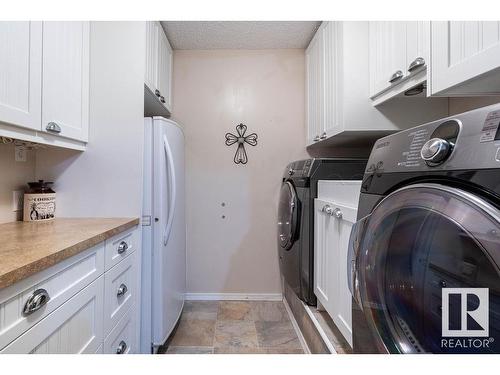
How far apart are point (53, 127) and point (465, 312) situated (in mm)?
1743

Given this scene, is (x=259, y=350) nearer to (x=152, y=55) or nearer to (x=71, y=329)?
(x=71, y=329)

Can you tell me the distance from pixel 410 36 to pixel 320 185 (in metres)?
0.88

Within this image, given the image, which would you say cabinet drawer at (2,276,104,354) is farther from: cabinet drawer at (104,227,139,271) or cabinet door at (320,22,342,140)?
cabinet door at (320,22,342,140)

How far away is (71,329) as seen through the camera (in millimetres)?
870

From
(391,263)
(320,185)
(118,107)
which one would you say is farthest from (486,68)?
(118,107)

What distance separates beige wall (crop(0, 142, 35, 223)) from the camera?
1.31 metres

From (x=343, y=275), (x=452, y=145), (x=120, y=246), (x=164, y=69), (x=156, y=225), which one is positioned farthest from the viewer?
(x=164, y=69)

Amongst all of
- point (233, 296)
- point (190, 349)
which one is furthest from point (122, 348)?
point (233, 296)

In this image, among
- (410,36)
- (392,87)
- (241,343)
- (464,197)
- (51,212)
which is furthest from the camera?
(241,343)

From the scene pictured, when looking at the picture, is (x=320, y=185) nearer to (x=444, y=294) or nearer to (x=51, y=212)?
(x=444, y=294)

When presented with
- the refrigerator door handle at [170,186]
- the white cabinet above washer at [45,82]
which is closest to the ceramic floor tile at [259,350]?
the refrigerator door handle at [170,186]

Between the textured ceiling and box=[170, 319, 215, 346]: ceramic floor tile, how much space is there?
2.41 meters

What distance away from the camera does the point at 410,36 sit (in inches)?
45.6

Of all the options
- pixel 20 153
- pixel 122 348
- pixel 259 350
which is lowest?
pixel 259 350
